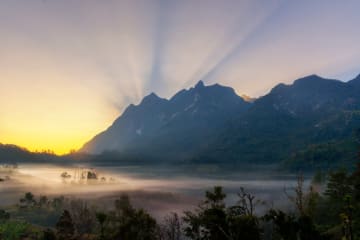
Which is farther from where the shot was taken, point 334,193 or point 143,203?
point 143,203

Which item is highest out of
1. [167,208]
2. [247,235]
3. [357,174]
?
[357,174]

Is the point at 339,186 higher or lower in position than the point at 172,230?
higher

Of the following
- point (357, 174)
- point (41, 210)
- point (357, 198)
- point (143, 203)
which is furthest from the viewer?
point (143, 203)

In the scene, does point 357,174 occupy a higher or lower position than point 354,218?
higher

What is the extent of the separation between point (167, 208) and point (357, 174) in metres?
104

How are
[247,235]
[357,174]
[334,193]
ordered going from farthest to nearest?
[334,193] → [357,174] → [247,235]

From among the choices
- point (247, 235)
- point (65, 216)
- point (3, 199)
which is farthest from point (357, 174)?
point (3, 199)

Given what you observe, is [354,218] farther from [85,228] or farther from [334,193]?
[85,228]

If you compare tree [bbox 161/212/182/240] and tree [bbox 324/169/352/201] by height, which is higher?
tree [bbox 324/169/352/201]

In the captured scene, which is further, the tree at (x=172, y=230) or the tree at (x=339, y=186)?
the tree at (x=339, y=186)

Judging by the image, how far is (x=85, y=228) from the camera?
334 feet

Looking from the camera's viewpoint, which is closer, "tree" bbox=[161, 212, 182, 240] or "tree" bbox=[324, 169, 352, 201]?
"tree" bbox=[161, 212, 182, 240]

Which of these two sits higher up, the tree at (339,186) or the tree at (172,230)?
the tree at (339,186)

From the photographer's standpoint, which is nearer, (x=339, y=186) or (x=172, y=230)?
(x=172, y=230)
